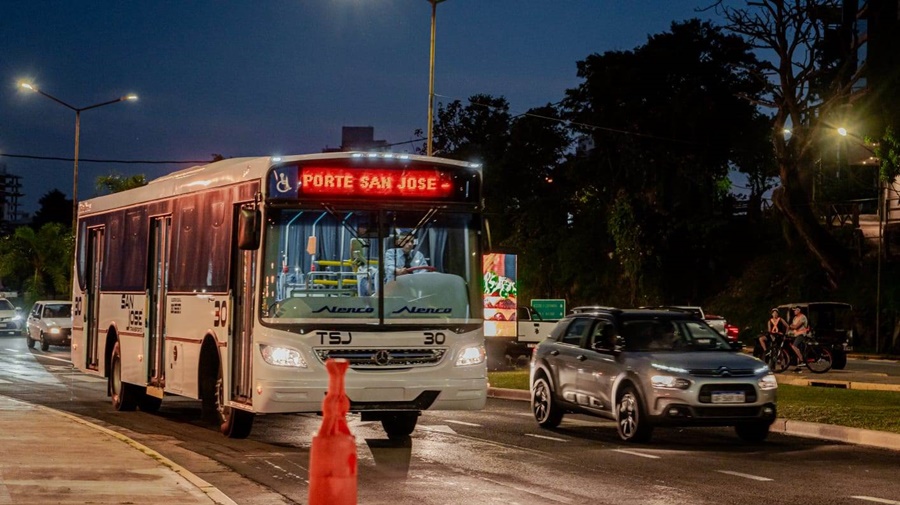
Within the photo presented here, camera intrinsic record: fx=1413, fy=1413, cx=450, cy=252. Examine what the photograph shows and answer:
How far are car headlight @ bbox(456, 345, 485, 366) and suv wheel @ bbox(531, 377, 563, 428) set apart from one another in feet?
11.3

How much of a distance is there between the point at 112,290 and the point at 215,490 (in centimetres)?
1082

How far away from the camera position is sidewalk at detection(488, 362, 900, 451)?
1711cm

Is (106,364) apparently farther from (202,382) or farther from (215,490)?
(215,490)

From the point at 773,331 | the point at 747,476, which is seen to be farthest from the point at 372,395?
the point at 773,331

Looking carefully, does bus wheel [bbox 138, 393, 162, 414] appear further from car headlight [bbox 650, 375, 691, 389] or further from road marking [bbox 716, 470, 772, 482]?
road marking [bbox 716, 470, 772, 482]

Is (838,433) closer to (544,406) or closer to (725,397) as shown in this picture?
(725,397)

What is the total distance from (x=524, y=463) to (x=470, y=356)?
158cm

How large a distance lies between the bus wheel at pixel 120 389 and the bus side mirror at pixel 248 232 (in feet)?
22.3

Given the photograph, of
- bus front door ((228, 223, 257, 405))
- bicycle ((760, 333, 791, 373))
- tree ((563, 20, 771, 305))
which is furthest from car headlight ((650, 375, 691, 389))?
tree ((563, 20, 771, 305))

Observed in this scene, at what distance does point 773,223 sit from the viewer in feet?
211

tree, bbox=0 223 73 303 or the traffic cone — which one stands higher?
tree, bbox=0 223 73 303

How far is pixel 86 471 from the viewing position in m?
12.0

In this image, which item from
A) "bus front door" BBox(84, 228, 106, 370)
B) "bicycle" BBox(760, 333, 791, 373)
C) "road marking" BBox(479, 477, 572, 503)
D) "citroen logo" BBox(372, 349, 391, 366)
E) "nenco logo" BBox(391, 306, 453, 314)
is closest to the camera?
"road marking" BBox(479, 477, 572, 503)

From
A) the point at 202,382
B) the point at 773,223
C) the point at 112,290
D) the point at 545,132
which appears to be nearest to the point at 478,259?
the point at 202,382
